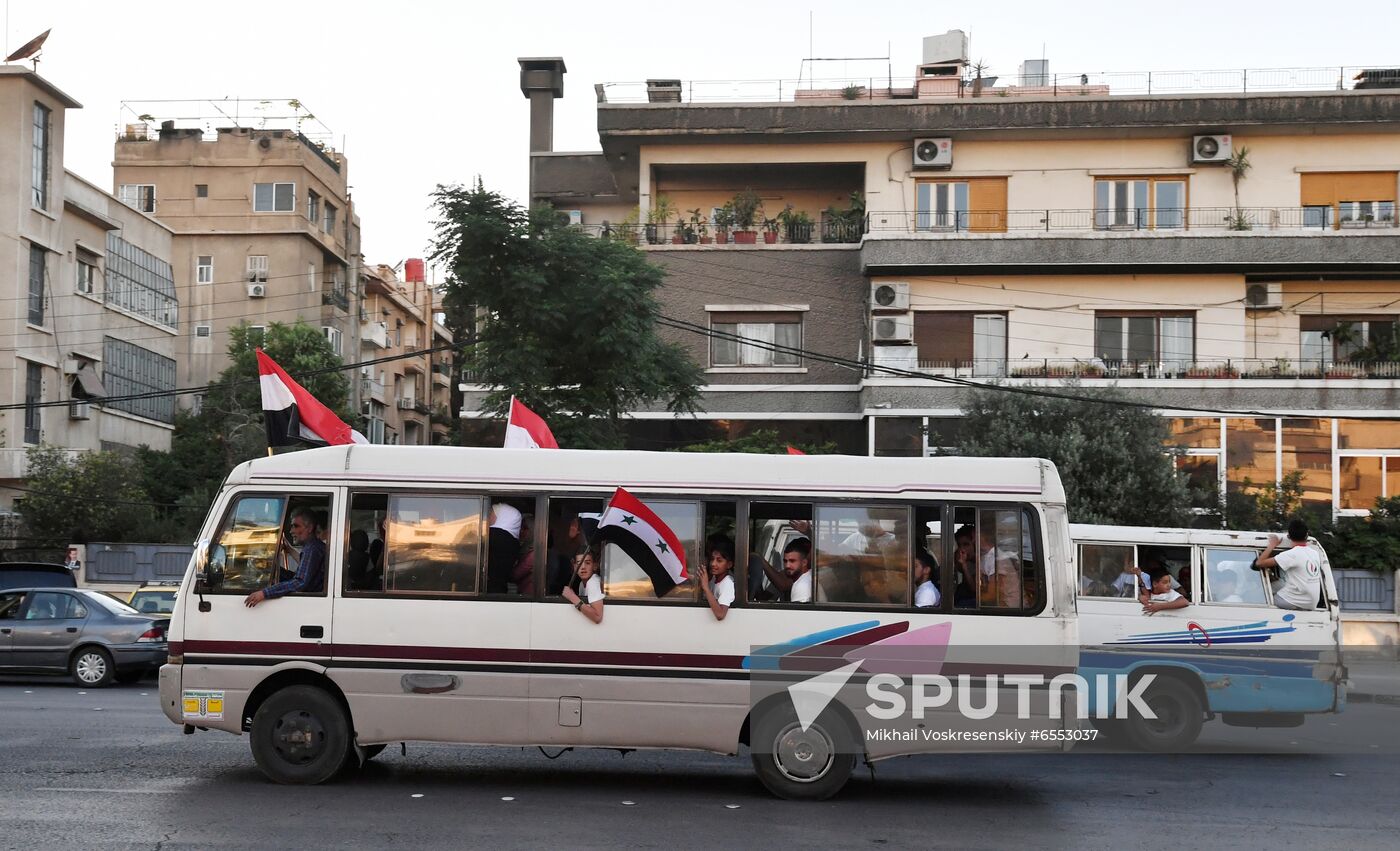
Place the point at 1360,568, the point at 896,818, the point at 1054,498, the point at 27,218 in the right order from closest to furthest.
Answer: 1. the point at 896,818
2. the point at 1054,498
3. the point at 1360,568
4. the point at 27,218

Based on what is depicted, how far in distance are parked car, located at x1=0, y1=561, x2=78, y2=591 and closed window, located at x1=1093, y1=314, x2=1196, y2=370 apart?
24.0m

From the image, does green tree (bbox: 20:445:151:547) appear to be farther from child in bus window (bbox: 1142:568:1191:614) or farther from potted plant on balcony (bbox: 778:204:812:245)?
child in bus window (bbox: 1142:568:1191:614)

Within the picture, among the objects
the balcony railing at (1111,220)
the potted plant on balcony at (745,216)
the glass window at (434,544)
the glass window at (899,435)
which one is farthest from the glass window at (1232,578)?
the potted plant on balcony at (745,216)

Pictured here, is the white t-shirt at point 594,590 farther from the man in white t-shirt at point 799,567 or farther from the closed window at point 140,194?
the closed window at point 140,194

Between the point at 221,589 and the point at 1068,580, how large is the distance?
6.46 meters

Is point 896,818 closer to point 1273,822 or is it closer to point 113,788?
point 1273,822

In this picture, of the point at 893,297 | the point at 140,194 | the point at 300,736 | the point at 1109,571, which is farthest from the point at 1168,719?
the point at 140,194

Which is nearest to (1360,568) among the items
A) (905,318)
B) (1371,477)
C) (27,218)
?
(1371,477)

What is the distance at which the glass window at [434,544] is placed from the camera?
35.4 ft

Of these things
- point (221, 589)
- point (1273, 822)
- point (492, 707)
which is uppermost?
point (221, 589)

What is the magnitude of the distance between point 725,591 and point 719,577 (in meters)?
0.12

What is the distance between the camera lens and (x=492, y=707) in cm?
1062

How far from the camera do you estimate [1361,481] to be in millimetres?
34094

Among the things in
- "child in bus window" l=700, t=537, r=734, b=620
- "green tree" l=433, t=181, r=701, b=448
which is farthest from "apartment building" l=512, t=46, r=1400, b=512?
"child in bus window" l=700, t=537, r=734, b=620
